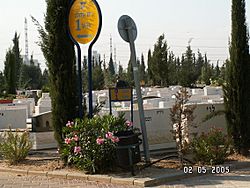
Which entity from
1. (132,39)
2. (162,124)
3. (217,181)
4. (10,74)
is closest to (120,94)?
(162,124)

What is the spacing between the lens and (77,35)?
9141 millimetres

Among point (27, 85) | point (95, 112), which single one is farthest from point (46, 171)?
point (27, 85)

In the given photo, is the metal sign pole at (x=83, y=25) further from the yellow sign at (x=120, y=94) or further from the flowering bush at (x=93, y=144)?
the yellow sign at (x=120, y=94)

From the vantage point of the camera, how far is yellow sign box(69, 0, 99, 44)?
9039mm

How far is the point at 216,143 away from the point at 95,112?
3241mm

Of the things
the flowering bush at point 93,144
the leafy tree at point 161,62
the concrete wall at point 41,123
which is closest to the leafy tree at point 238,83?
the flowering bush at point 93,144

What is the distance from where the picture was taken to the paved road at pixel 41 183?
7.27 m

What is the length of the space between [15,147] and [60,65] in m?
2.19

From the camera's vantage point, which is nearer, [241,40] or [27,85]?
[241,40]

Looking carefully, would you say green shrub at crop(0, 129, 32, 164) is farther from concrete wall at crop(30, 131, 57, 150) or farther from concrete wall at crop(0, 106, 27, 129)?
concrete wall at crop(0, 106, 27, 129)

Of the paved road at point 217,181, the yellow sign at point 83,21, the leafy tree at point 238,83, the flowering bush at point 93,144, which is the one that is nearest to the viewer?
the paved road at point 217,181

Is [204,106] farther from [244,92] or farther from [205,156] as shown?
[205,156]

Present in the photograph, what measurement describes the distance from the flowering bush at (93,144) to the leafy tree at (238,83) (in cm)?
295

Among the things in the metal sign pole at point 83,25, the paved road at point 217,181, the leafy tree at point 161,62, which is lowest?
the paved road at point 217,181
